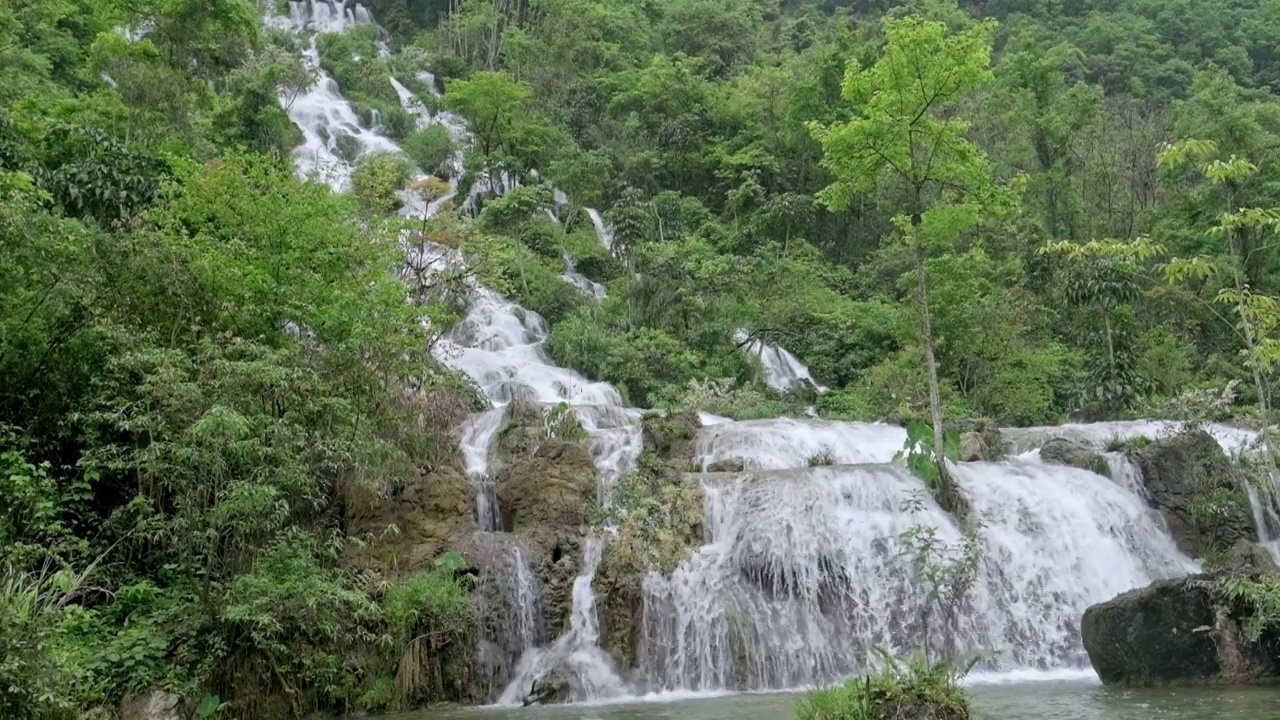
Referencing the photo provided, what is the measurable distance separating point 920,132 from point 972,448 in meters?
6.08

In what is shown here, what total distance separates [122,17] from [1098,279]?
29.2 meters

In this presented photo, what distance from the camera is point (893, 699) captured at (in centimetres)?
645

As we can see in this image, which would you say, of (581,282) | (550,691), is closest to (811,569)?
(550,691)

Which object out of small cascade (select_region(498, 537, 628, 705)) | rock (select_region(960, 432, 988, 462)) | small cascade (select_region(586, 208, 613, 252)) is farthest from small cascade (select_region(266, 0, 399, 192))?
small cascade (select_region(498, 537, 628, 705))

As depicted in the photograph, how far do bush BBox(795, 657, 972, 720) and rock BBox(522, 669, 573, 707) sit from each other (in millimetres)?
5730

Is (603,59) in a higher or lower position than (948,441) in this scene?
higher

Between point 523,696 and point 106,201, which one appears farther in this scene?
point 106,201

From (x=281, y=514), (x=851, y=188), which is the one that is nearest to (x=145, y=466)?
(x=281, y=514)

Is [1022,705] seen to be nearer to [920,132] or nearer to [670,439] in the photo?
[670,439]

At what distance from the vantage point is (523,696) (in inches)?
471

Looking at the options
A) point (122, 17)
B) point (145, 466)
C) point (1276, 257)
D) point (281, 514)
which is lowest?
point (281, 514)

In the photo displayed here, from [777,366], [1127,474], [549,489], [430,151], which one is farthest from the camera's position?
[430,151]

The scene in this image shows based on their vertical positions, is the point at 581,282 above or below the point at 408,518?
above

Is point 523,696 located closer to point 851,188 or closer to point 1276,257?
point 851,188
